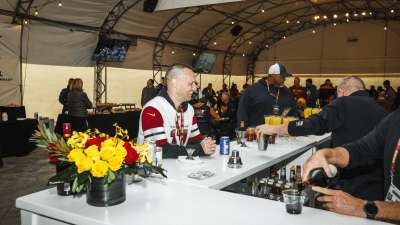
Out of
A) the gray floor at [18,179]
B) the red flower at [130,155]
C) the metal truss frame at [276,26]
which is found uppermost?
the metal truss frame at [276,26]

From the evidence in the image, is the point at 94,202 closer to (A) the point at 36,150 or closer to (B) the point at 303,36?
(A) the point at 36,150

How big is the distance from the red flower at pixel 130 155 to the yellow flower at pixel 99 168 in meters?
0.14

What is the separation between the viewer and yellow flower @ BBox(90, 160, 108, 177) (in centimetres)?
168

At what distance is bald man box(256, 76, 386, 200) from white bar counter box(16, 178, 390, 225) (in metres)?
1.22

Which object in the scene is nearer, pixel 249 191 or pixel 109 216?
pixel 109 216

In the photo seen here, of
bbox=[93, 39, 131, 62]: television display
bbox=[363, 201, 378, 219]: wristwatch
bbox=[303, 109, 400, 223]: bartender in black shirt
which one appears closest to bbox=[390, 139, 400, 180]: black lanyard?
bbox=[303, 109, 400, 223]: bartender in black shirt

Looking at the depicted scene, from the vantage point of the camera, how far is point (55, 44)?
11.4 meters

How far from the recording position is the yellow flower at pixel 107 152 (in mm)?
1683

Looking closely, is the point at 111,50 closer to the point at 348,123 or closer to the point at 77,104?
the point at 77,104

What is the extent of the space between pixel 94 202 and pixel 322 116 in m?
1.95

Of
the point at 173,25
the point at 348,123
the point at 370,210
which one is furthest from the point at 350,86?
the point at 173,25

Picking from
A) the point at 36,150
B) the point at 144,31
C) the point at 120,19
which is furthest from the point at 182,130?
the point at 144,31

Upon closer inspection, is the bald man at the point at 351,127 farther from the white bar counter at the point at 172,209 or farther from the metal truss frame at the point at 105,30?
the metal truss frame at the point at 105,30

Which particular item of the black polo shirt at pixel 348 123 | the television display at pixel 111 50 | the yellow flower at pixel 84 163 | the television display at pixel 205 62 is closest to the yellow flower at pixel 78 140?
the yellow flower at pixel 84 163
